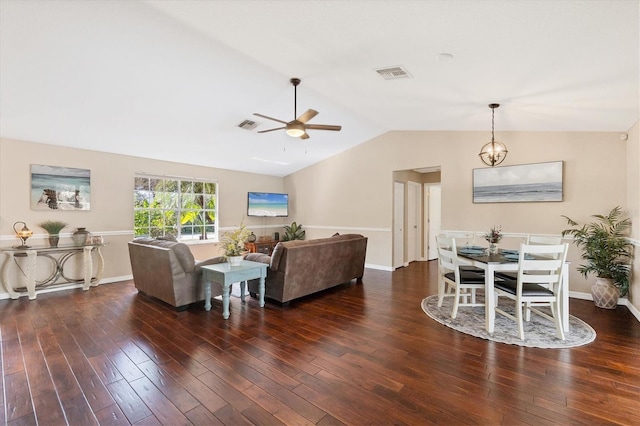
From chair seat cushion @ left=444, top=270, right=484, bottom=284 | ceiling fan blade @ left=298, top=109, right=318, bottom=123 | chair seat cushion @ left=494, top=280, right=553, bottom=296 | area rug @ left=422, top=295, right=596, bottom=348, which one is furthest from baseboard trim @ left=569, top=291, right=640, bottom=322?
ceiling fan blade @ left=298, top=109, right=318, bottom=123

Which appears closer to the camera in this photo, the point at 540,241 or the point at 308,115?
the point at 308,115

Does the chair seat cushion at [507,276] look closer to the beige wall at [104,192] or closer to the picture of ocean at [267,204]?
the picture of ocean at [267,204]

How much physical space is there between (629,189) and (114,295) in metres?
7.74

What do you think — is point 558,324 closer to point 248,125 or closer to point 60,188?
point 248,125

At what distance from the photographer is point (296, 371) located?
255 centimetres

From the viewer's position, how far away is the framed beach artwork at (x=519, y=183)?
16.1ft

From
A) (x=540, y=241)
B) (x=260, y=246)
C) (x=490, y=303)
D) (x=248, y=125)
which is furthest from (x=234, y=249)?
(x=540, y=241)

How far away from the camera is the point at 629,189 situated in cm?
421

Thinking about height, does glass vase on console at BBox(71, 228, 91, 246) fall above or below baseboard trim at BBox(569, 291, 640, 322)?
above

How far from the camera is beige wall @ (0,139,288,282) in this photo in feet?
15.4

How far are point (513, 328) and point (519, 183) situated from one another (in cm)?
284

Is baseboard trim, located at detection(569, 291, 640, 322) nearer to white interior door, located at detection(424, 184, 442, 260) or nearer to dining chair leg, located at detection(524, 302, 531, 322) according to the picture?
dining chair leg, located at detection(524, 302, 531, 322)

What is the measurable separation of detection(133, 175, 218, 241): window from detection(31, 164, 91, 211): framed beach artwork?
84cm

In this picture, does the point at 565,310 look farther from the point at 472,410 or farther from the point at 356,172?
the point at 356,172
